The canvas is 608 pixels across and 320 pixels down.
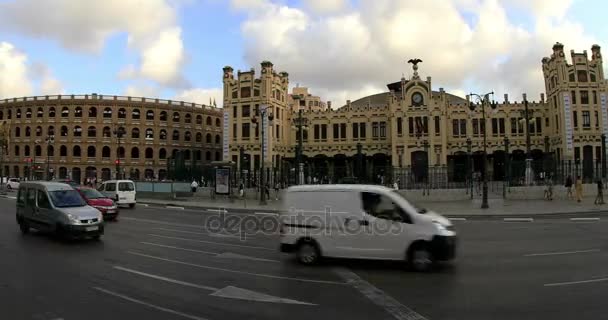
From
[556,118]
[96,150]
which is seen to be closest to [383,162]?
[556,118]

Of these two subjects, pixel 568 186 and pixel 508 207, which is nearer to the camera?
pixel 508 207

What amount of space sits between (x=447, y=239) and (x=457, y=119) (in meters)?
58.8

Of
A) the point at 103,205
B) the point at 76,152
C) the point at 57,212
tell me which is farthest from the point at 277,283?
the point at 76,152

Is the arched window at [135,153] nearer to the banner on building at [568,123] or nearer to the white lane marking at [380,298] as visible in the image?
the banner on building at [568,123]

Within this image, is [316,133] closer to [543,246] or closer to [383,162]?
[383,162]

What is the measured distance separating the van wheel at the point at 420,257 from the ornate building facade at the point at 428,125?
4606 centimetres

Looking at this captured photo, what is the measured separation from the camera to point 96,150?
79500 mm

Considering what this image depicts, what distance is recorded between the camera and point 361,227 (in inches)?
401

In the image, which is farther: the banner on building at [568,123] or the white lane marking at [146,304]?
the banner on building at [568,123]

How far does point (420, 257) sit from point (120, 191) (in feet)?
79.0

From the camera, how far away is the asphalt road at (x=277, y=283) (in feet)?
22.8

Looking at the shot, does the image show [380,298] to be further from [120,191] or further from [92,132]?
[92,132]
